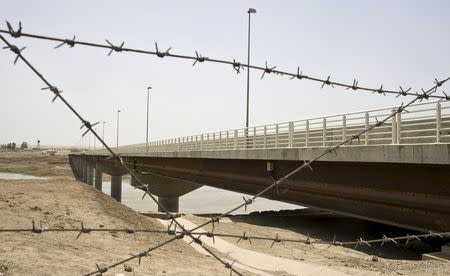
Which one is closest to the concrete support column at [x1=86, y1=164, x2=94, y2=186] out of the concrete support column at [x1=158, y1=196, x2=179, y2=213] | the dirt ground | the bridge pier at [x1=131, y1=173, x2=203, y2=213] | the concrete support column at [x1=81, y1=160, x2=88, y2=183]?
the concrete support column at [x1=81, y1=160, x2=88, y2=183]

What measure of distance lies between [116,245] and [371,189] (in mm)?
9520

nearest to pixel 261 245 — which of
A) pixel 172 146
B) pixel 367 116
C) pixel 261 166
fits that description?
pixel 261 166

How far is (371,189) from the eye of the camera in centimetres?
1253

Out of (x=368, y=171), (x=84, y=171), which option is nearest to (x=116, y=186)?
(x=84, y=171)

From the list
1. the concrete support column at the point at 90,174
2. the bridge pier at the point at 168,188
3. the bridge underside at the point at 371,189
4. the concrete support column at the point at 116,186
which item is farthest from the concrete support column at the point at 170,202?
the concrete support column at the point at 90,174

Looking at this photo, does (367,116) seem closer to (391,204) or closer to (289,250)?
(391,204)

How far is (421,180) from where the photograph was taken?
35.7ft

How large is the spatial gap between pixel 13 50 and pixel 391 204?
10.5 metres

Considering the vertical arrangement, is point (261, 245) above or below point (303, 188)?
below

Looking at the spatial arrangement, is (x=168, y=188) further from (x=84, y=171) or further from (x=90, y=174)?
(x=84, y=171)

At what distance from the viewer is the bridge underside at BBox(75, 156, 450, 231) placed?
10516 mm

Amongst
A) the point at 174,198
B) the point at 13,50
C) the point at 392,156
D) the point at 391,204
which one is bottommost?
the point at 174,198

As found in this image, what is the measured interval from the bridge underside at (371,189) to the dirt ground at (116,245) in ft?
10.2

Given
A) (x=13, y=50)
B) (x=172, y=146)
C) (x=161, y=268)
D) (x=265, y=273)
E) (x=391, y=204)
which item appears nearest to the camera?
(x=13, y=50)
